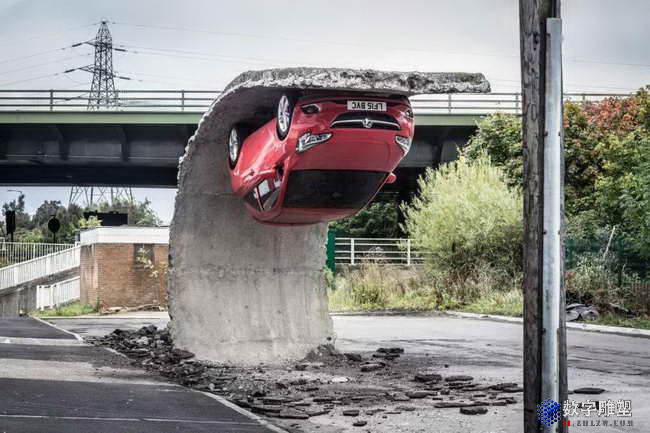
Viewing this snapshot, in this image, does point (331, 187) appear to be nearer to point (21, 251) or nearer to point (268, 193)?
point (268, 193)

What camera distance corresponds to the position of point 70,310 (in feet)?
120

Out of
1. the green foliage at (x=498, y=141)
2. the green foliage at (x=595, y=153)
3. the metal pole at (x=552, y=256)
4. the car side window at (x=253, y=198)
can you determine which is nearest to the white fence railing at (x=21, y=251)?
the green foliage at (x=498, y=141)

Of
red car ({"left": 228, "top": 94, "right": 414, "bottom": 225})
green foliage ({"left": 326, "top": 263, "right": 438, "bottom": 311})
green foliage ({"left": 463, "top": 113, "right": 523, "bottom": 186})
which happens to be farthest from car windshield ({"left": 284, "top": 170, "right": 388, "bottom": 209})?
green foliage ({"left": 463, "top": 113, "right": 523, "bottom": 186})

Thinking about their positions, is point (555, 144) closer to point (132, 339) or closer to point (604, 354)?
point (604, 354)

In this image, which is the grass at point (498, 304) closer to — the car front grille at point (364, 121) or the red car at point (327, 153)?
the red car at point (327, 153)

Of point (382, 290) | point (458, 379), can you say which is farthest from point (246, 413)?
point (382, 290)

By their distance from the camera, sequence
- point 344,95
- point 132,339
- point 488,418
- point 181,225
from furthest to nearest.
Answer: point 132,339 < point 181,225 < point 344,95 < point 488,418

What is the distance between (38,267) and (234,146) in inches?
1200

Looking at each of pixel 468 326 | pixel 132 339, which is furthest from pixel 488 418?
pixel 468 326

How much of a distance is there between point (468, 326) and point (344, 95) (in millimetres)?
12062

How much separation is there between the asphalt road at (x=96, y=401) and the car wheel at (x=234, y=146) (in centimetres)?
345

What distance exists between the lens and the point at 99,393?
10453 millimetres

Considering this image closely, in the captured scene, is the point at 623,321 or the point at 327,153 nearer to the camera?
the point at 327,153

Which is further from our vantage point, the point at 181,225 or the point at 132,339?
the point at 132,339
